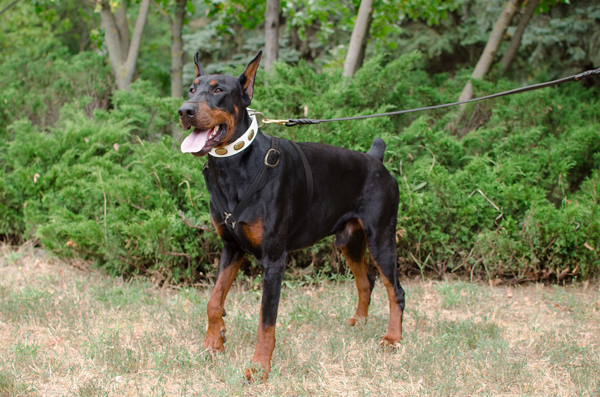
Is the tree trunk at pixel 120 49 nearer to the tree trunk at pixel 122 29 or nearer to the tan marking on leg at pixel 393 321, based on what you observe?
the tree trunk at pixel 122 29

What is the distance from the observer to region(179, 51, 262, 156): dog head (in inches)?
110

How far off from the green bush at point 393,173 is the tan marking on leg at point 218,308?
1.48 metres

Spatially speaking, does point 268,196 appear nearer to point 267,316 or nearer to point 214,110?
point 214,110

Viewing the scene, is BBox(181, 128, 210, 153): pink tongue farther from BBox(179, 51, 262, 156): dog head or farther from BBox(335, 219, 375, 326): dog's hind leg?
BBox(335, 219, 375, 326): dog's hind leg

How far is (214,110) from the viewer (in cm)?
286

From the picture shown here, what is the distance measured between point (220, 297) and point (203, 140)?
1.09 m

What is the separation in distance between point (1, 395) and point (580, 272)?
5018mm

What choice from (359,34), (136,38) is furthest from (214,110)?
(136,38)

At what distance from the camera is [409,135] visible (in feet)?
19.0

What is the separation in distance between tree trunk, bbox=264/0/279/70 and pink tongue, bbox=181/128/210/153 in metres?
4.49

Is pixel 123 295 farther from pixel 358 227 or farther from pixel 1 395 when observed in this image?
pixel 358 227

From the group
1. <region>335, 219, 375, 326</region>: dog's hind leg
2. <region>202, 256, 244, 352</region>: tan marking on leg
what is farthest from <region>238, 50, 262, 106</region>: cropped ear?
<region>335, 219, 375, 326</region>: dog's hind leg

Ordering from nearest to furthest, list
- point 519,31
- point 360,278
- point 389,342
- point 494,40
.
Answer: point 389,342 < point 360,278 < point 494,40 < point 519,31

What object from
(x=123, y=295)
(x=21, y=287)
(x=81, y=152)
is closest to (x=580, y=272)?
(x=123, y=295)
